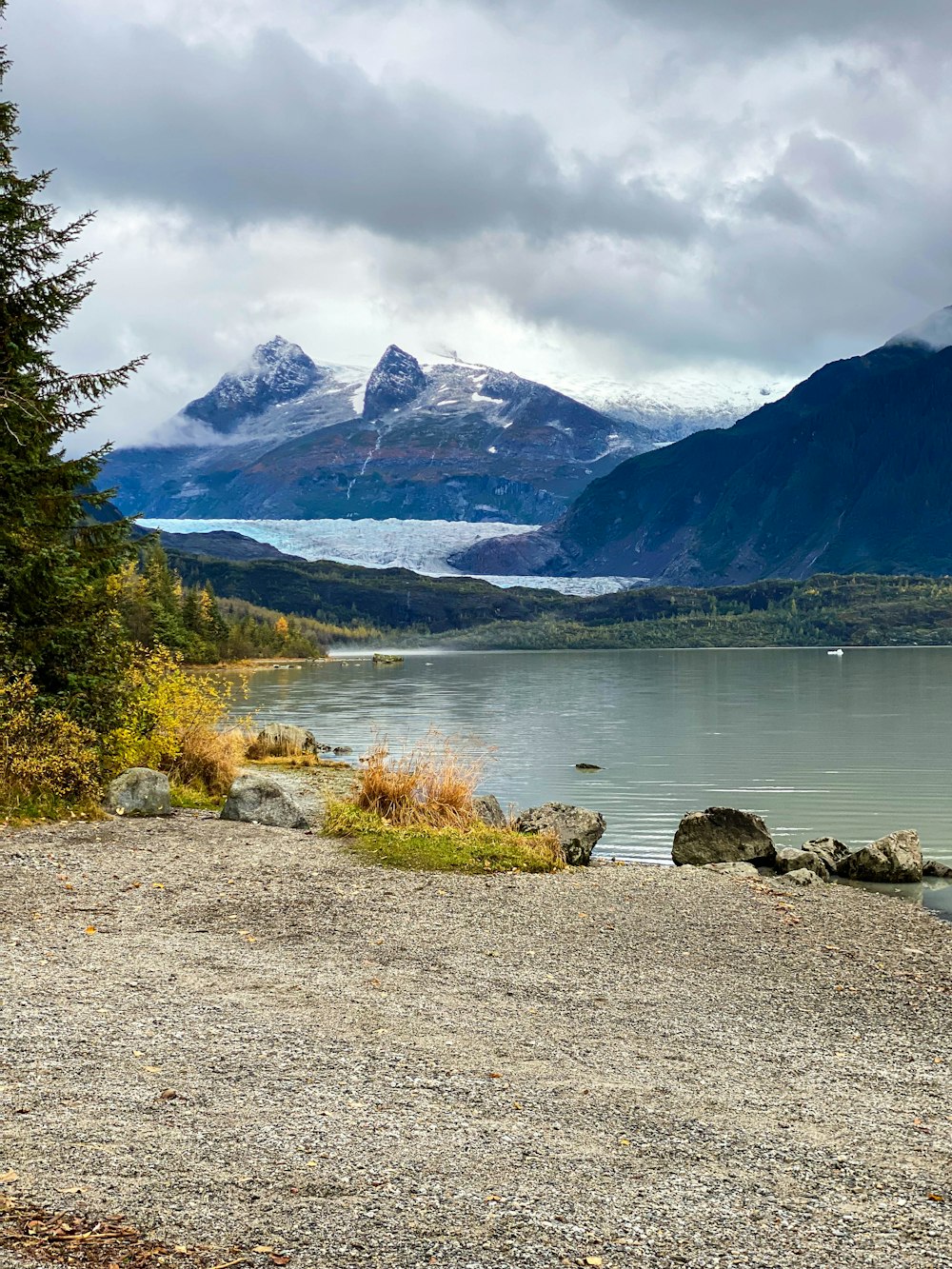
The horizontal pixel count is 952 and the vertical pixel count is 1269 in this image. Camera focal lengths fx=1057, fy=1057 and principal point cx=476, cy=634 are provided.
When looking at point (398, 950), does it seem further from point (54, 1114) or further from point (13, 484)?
point (13, 484)

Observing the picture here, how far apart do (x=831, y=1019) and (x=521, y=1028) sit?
10.2 ft

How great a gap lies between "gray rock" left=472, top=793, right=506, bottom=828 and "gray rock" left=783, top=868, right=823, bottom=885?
5.30 metres

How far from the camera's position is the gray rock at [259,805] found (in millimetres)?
19078

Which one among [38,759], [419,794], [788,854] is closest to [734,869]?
[788,854]

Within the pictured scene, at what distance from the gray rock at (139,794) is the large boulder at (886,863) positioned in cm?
1290

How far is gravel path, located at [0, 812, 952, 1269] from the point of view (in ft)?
17.6

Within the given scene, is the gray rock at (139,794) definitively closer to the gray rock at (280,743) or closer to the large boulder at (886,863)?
the large boulder at (886,863)

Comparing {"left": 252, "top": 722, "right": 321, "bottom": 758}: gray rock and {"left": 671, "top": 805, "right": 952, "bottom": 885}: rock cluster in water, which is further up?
{"left": 252, "top": 722, "right": 321, "bottom": 758}: gray rock

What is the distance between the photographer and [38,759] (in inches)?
699

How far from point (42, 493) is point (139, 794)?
6.07 m

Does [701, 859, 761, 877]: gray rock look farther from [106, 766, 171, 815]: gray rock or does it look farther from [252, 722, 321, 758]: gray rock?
[252, 722, 321, 758]: gray rock

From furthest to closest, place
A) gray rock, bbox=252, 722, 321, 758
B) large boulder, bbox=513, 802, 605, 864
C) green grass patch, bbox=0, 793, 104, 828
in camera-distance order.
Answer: gray rock, bbox=252, 722, 321, 758
large boulder, bbox=513, 802, 605, 864
green grass patch, bbox=0, 793, 104, 828

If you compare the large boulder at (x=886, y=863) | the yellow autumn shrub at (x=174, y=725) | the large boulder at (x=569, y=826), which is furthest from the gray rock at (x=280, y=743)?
the large boulder at (x=886, y=863)

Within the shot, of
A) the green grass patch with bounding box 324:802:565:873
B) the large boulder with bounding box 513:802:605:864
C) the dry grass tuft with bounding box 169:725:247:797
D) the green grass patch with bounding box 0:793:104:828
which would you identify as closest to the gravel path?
the green grass patch with bounding box 324:802:565:873
